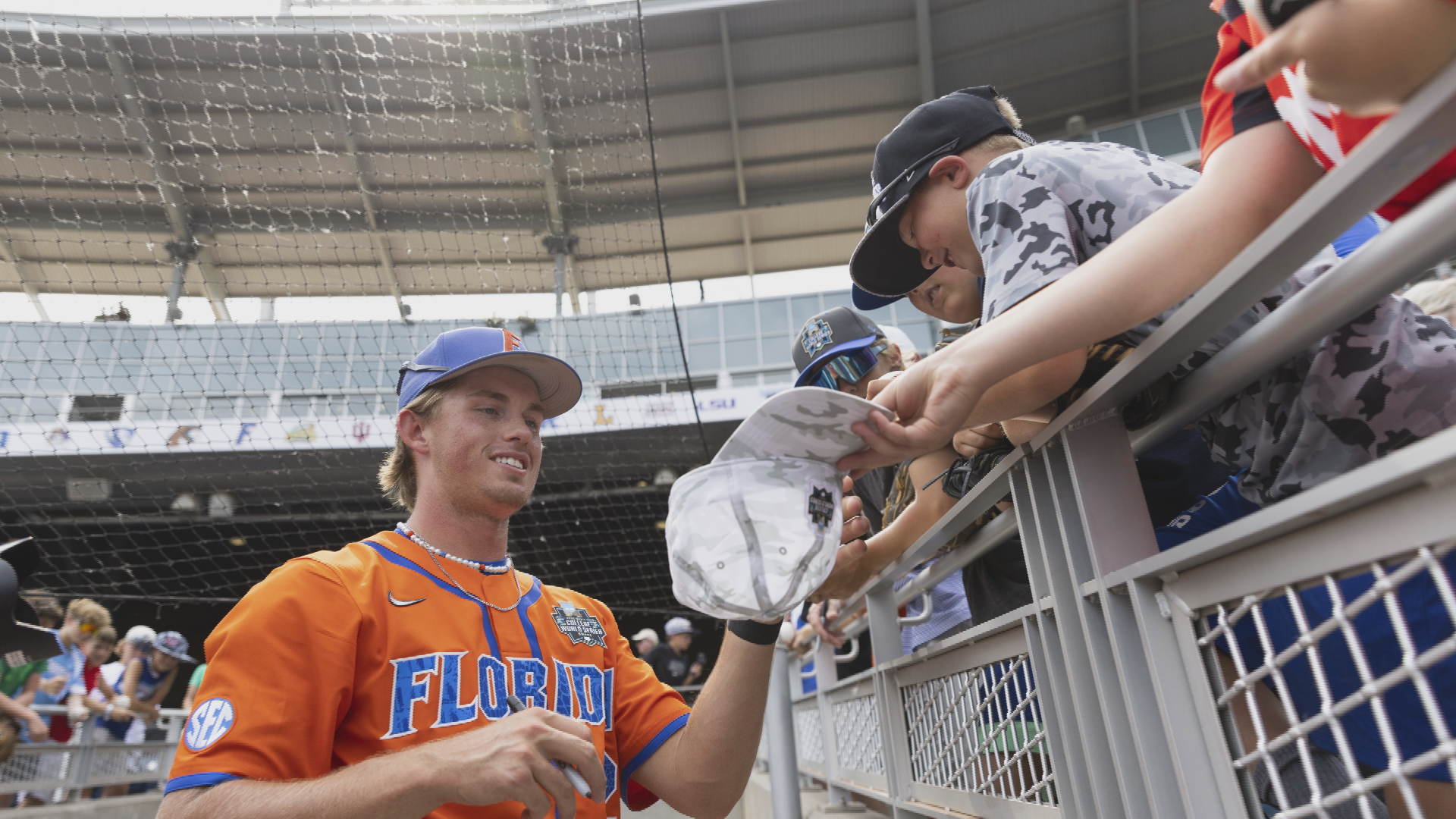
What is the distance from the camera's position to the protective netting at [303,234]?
6.61 meters

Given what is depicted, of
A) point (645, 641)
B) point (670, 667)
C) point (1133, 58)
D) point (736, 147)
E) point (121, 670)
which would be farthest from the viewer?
point (736, 147)

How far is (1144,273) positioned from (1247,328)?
0.57 feet

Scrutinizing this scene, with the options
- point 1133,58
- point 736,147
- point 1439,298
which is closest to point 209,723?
point 1439,298

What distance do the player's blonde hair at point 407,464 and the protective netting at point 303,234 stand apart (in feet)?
14.9

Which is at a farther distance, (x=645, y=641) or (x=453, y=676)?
(x=645, y=641)

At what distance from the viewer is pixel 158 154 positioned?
6.88 m

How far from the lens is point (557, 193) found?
7.15 m

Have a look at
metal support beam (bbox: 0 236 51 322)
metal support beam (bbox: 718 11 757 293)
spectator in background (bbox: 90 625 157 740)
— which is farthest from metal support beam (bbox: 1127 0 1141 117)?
metal support beam (bbox: 0 236 51 322)

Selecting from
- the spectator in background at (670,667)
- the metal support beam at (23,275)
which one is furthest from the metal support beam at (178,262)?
the spectator in background at (670,667)

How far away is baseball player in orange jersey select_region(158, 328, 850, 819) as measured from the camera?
31.4 inches

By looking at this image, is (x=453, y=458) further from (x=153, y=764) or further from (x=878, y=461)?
(x=153, y=764)

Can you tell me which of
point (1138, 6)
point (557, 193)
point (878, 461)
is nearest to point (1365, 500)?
point (878, 461)

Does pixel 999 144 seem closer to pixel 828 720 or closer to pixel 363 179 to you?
pixel 828 720

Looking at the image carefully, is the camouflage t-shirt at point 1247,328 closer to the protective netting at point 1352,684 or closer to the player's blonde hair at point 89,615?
the protective netting at point 1352,684
